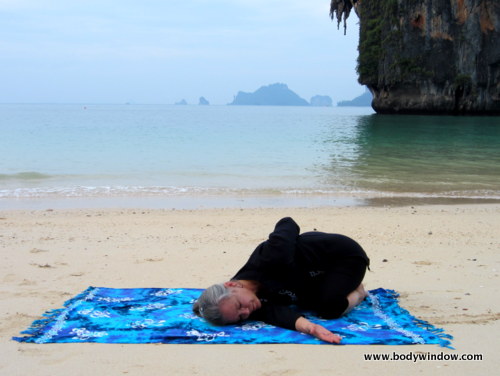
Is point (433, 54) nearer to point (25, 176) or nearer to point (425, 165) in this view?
point (425, 165)

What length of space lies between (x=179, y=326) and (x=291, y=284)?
842 millimetres

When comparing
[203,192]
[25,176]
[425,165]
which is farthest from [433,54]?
[25,176]

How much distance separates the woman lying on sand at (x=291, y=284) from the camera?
11.3 ft

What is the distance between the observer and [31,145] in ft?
75.6

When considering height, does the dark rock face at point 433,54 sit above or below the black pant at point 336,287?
→ above

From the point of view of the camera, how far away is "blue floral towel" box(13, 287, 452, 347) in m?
3.25

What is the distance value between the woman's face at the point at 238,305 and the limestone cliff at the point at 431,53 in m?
44.5

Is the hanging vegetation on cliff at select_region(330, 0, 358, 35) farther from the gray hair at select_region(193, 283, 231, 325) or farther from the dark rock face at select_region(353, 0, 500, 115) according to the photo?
the gray hair at select_region(193, 283, 231, 325)

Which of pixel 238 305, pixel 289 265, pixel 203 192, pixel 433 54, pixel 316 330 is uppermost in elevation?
pixel 433 54

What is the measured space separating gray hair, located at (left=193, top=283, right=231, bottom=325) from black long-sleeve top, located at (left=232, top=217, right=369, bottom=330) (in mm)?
226

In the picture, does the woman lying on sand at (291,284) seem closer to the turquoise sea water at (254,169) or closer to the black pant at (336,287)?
the black pant at (336,287)

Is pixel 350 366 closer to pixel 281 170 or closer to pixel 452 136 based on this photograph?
pixel 281 170

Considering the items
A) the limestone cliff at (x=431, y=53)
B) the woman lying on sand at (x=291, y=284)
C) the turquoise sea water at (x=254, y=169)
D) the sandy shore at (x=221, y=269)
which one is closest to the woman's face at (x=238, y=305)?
the woman lying on sand at (x=291, y=284)

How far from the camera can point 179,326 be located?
137 inches
